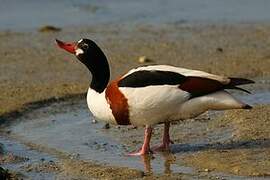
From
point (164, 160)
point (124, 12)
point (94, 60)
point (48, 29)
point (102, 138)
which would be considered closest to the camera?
point (164, 160)

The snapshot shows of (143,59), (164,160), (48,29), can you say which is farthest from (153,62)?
(164,160)

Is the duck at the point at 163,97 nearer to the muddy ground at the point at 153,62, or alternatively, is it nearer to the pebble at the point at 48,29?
the muddy ground at the point at 153,62

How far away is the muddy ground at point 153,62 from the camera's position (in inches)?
301

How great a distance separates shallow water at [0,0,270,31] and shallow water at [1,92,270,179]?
481 centimetres

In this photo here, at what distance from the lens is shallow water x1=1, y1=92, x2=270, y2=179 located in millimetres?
7918

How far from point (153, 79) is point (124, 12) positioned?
7584 mm

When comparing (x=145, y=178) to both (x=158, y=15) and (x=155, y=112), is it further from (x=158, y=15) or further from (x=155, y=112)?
(x=158, y=15)

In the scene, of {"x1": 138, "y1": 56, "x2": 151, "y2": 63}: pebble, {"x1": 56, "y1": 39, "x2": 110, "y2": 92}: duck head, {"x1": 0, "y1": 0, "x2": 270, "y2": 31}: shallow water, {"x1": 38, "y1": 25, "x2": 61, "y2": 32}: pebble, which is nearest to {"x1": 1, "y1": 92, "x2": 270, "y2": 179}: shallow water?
{"x1": 56, "y1": 39, "x2": 110, "y2": 92}: duck head

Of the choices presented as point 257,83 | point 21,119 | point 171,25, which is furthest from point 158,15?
point 21,119

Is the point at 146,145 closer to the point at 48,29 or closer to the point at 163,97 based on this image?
the point at 163,97

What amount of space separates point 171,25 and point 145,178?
7551 mm

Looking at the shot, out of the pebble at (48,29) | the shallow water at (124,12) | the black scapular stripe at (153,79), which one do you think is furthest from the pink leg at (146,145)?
the shallow water at (124,12)

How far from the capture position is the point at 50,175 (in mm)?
7484

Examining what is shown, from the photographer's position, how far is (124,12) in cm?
1551
